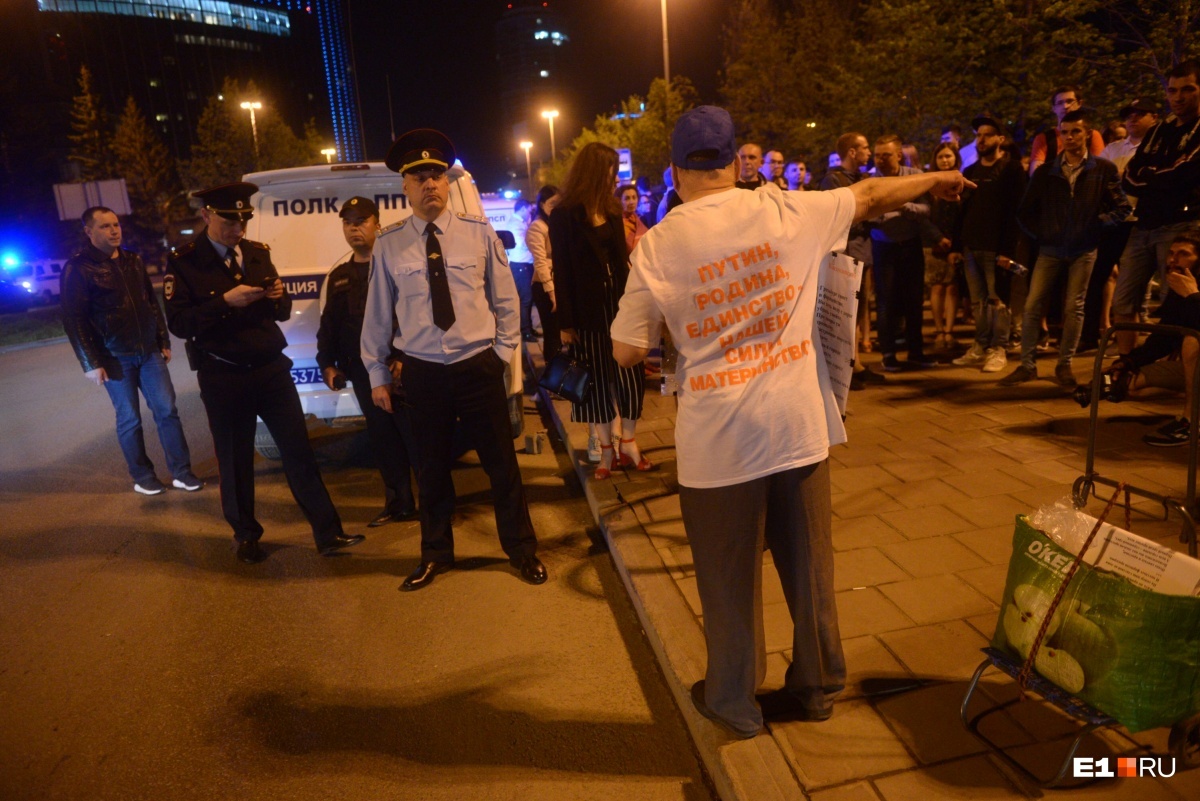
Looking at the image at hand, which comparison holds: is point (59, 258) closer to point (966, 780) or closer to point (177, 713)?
point (177, 713)

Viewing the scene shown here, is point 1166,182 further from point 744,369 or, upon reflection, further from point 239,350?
point 239,350

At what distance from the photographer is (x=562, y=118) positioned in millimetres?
136250

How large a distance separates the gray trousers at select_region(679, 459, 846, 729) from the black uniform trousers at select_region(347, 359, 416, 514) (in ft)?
10.8

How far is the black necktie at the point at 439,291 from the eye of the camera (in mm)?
4305

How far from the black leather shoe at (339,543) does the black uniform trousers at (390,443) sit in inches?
17.2

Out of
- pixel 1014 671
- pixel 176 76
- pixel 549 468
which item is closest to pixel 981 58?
pixel 549 468

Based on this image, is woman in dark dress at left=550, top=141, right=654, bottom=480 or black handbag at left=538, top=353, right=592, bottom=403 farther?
woman in dark dress at left=550, top=141, right=654, bottom=480

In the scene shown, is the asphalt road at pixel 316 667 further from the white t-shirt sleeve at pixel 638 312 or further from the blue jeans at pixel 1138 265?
the blue jeans at pixel 1138 265

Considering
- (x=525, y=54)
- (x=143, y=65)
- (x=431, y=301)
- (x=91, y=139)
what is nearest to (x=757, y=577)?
(x=431, y=301)

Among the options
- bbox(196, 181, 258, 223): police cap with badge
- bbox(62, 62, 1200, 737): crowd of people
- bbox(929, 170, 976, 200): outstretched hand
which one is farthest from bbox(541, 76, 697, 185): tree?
bbox(929, 170, 976, 200): outstretched hand

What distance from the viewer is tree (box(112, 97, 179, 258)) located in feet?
143

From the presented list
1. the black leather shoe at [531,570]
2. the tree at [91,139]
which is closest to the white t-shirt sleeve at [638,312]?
the black leather shoe at [531,570]

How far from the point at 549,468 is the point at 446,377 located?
8.54ft

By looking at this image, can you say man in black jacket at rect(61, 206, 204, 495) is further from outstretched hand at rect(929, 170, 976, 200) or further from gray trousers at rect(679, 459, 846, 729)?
outstretched hand at rect(929, 170, 976, 200)
